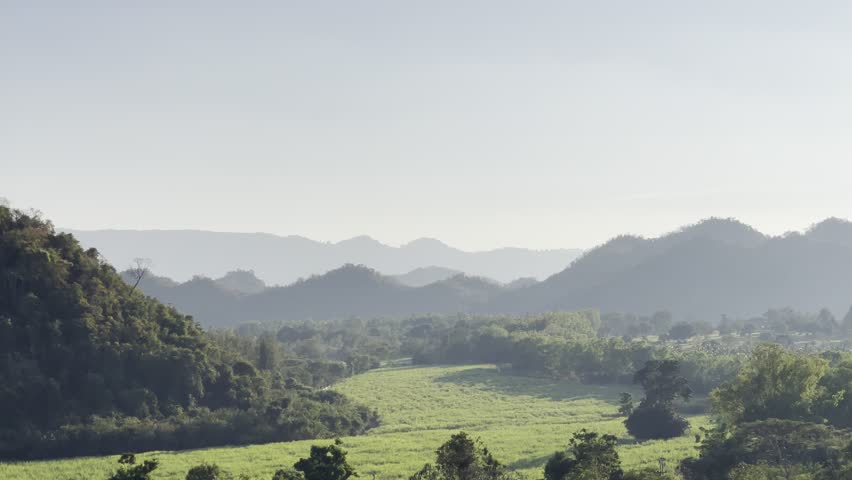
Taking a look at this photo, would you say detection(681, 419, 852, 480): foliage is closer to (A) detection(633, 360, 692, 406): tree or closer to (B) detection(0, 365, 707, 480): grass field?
(B) detection(0, 365, 707, 480): grass field

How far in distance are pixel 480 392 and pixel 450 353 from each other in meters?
54.1

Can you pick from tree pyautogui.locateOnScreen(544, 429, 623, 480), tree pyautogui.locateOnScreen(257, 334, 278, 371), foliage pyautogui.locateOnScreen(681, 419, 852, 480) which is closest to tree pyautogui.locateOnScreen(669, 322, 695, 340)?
tree pyautogui.locateOnScreen(257, 334, 278, 371)

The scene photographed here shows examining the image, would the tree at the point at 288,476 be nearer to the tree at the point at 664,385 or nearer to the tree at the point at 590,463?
the tree at the point at 590,463

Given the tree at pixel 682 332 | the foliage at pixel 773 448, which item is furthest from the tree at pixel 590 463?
→ the tree at pixel 682 332

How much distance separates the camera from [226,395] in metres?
85.6

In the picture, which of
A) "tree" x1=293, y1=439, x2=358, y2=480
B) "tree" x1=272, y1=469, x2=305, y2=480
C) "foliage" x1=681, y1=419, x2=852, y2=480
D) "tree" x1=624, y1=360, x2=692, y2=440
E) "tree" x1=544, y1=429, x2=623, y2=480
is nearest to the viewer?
"tree" x1=544, y1=429, x2=623, y2=480

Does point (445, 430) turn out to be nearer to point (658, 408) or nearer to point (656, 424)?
point (656, 424)

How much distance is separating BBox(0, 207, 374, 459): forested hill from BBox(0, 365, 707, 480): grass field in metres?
4.80

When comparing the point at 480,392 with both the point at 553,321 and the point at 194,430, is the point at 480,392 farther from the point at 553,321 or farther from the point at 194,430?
the point at 553,321

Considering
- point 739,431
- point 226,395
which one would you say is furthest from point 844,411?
point 226,395

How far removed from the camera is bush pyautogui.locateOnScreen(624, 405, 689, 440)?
232 feet

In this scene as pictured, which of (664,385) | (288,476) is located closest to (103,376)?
(288,476)

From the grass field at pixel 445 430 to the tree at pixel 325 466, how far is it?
482 inches

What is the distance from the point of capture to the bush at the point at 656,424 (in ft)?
232
